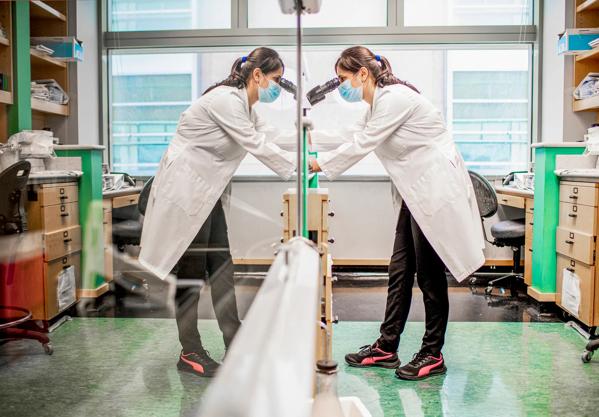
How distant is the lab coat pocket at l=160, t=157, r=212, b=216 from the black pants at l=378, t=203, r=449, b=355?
56cm

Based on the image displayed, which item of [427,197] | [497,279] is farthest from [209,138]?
[497,279]

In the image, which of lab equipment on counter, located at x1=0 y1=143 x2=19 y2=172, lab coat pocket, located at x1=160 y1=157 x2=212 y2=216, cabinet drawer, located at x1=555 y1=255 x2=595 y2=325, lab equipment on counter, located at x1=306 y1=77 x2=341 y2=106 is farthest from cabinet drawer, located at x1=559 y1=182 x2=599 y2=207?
lab equipment on counter, located at x1=0 y1=143 x2=19 y2=172

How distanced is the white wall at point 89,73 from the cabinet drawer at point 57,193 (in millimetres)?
163

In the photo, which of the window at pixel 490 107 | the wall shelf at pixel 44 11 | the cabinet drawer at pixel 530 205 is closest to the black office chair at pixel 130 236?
the wall shelf at pixel 44 11

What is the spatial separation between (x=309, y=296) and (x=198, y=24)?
1.98m

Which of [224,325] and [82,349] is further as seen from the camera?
[82,349]

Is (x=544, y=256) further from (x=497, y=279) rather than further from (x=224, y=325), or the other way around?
(x=224, y=325)

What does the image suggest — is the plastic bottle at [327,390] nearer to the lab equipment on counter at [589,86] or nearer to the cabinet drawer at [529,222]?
the cabinet drawer at [529,222]

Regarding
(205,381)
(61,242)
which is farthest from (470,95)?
(205,381)

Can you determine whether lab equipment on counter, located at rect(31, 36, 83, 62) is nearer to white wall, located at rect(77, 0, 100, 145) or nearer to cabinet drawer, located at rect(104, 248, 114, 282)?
white wall, located at rect(77, 0, 100, 145)

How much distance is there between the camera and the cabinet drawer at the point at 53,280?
5.65 ft

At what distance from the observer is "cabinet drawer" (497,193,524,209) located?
242 cm

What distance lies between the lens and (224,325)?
1123 millimetres

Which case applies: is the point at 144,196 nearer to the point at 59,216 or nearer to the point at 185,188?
the point at 185,188
